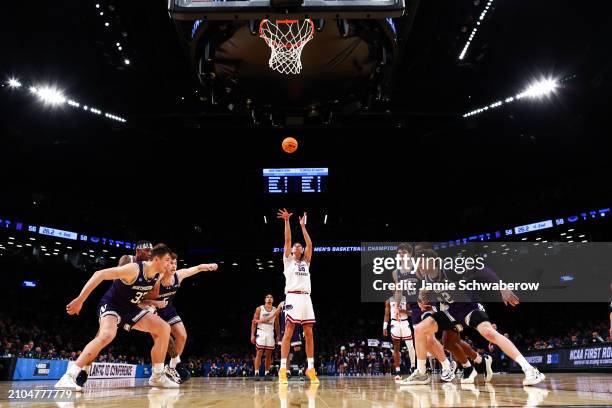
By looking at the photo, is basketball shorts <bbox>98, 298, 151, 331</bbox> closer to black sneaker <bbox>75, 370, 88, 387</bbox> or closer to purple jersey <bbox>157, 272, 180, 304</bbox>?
black sneaker <bbox>75, 370, 88, 387</bbox>

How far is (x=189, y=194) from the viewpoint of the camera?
2528cm

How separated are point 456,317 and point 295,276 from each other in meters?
2.43

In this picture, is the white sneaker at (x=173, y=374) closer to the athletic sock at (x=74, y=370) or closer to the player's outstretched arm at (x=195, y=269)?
the player's outstretched arm at (x=195, y=269)

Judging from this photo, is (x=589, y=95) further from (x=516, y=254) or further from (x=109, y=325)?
(x=109, y=325)

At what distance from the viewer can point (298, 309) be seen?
7266 mm

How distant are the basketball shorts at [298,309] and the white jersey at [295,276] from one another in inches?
3.6

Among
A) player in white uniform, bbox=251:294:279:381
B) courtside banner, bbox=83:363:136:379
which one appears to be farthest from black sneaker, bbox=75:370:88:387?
courtside banner, bbox=83:363:136:379

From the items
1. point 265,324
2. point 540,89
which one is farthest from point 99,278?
point 540,89

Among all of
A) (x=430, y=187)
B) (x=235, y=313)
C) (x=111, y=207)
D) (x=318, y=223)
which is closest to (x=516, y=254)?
(x=430, y=187)

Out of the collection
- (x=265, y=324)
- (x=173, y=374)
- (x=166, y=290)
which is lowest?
(x=173, y=374)

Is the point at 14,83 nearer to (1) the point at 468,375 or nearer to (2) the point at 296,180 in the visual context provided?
(2) the point at 296,180

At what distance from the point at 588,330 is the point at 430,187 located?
8.99 meters

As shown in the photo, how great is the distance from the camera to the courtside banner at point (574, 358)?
1251 cm

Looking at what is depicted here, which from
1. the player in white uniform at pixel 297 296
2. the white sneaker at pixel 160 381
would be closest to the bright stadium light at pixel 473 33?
the player in white uniform at pixel 297 296
